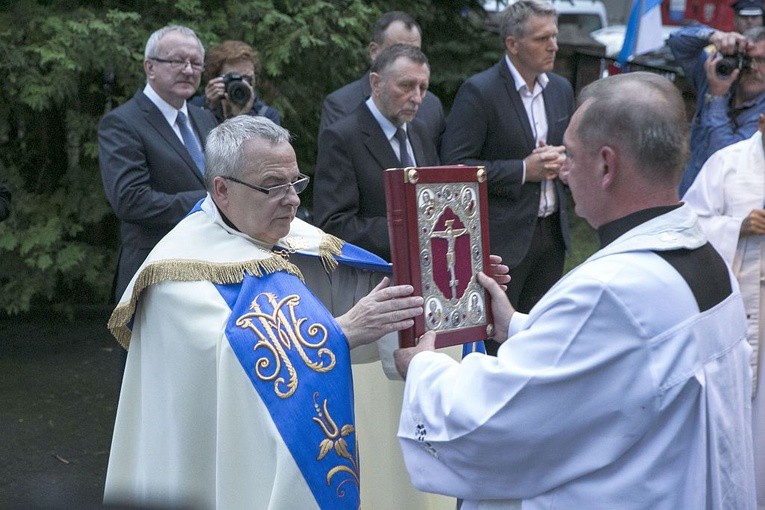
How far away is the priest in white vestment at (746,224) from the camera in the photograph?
506cm

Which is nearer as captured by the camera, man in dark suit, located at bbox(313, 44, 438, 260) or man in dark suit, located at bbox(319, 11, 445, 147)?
man in dark suit, located at bbox(313, 44, 438, 260)

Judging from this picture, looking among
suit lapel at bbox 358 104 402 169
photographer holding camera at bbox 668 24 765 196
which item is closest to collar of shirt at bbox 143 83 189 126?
suit lapel at bbox 358 104 402 169

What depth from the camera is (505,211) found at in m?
5.96

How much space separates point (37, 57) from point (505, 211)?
3.87m

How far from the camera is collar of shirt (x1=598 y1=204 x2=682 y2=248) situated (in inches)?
99.3

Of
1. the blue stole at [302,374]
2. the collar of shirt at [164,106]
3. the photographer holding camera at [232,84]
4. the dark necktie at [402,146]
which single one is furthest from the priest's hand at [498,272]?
the photographer holding camera at [232,84]

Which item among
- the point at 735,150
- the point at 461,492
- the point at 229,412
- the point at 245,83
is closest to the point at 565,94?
the point at 735,150

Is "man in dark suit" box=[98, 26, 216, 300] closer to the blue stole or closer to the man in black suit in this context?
the man in black suit

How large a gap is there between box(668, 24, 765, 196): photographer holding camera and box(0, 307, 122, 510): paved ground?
137 inches

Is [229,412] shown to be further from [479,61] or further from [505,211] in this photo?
[479,61]

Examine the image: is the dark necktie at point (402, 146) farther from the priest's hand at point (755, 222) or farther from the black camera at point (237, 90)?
the priest's hand at point (755, 222)

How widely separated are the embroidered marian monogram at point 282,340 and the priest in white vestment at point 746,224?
2.30 meters

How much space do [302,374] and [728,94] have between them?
3.66 metres

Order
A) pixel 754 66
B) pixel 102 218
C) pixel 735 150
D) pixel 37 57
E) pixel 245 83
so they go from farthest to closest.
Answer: pixel 102 218
pixel 37 57
pixel 245 83
pixel 754 66
pixel 735 150
